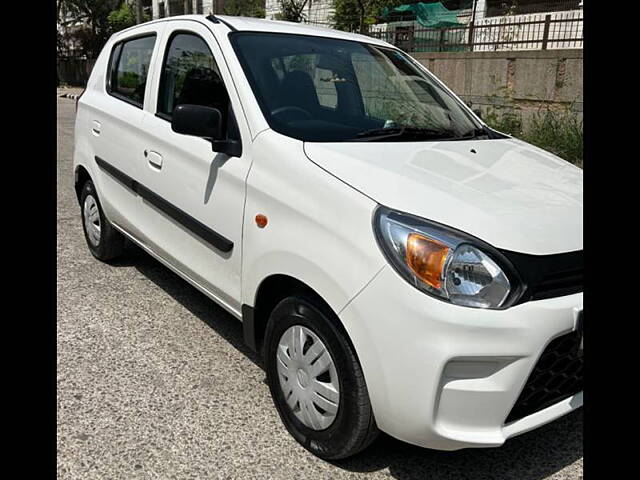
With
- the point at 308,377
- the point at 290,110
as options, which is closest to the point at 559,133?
the point at 290,110

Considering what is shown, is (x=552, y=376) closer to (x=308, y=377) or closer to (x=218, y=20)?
(x=308, y=377)

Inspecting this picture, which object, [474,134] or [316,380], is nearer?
[316,380]

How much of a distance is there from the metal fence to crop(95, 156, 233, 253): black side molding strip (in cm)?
838

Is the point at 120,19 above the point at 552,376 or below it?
above

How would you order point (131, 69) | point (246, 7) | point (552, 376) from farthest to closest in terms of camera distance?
1. point (246, 7)
2. point (131, 69)
3. point (552, 376)

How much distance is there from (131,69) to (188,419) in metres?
2.53

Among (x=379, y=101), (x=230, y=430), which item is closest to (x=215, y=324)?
(x=230, y=430)

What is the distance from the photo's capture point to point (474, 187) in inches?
92.4

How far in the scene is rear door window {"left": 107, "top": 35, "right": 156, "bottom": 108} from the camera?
12.5 feet

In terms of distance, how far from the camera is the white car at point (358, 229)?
6.50ft

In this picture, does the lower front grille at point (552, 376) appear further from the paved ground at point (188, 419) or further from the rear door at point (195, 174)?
the rear door at point (195, 174)

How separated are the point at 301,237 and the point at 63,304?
93.6 inches

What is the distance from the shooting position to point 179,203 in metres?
3.20

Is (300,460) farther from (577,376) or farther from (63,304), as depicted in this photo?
(63,304)
